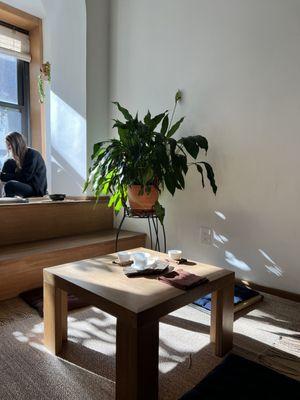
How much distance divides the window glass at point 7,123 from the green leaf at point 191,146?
7.95 feet

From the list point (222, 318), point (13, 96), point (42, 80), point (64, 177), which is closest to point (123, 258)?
point (222, 318)

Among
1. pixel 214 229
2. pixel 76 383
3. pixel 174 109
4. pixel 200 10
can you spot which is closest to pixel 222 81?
pixel 174 109

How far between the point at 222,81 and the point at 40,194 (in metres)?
2.02

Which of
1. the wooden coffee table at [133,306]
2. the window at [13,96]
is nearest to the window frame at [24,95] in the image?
the window at [13,96]

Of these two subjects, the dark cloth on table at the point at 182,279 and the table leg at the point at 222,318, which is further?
the table leg at the point at 222,318

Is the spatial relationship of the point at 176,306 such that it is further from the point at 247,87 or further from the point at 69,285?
the point at 247,87

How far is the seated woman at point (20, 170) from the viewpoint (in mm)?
2896

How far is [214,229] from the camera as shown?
229 cm

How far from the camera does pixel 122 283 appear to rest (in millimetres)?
1229

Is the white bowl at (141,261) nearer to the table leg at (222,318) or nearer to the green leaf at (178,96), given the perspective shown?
the table leg at (222,318)

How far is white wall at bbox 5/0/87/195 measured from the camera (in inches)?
109

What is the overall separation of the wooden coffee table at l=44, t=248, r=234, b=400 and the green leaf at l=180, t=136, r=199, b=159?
0.76 m

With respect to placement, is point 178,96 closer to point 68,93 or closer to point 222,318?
point 68,93

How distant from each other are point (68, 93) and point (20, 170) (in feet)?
2.90
